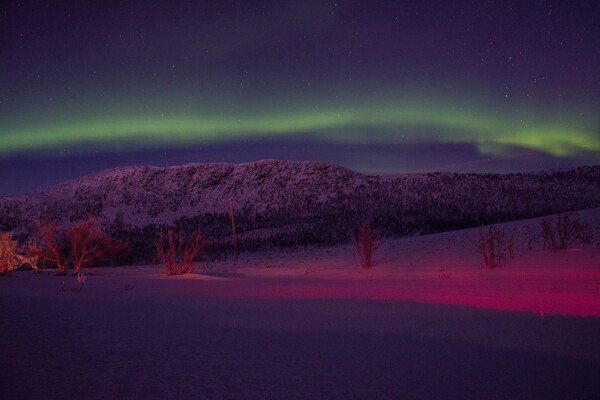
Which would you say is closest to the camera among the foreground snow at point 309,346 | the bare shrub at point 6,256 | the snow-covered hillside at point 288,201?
the foreground snow at point 309,346

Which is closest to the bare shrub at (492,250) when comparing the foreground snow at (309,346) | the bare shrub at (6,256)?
the foreground snow at (309,346)

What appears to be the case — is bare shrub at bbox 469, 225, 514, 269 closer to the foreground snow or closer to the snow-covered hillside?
the foreground snow

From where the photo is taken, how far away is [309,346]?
4.55 meters

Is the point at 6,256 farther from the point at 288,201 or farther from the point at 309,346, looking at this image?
the point at 288,201

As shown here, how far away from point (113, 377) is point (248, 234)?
71569 mm

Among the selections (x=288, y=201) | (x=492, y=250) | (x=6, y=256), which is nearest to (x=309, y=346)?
(x=492, y=250)

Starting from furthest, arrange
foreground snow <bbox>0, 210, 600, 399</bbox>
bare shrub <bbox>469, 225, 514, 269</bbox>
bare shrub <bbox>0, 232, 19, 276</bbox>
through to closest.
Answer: bare shrub <bbox>0, 232, 19, 276</bbox>
bare shrub <bbox>469, 225, 514, 269</bbox>
foreground snow <bbox>0, 210, 600, 399</bbox>

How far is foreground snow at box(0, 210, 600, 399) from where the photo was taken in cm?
328

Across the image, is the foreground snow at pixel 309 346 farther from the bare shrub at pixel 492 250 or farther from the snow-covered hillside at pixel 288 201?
the snow-covered hillside at pixel 288 201

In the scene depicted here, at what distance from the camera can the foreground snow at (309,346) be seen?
3.28 m

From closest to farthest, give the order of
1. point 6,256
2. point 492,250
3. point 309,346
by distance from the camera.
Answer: point 309,346
point 492,250
point 6,256

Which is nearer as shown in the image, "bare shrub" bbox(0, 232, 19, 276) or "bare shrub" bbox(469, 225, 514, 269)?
"bare shrub" bbox(469, 225, 514, 269)

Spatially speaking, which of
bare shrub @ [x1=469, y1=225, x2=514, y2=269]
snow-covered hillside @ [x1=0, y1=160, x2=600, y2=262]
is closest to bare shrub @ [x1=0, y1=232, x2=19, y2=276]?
bare shrub @ [x1=469, y1=225, x2=514, y2=269]

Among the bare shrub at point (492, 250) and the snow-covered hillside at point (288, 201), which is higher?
the snow-covered hillside at point (288, 201)
